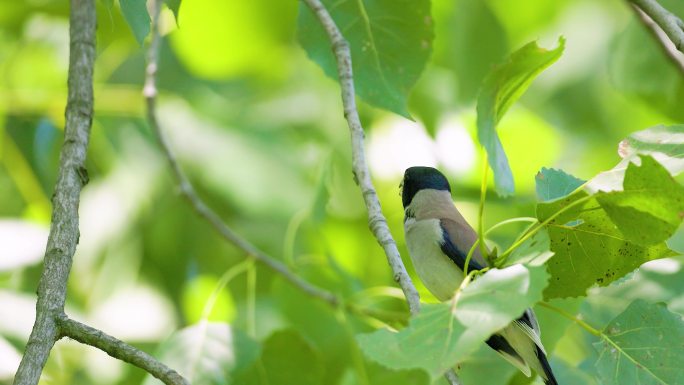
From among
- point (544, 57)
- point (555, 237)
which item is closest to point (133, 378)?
point (555, 237)

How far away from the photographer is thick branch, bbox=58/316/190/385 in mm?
1850

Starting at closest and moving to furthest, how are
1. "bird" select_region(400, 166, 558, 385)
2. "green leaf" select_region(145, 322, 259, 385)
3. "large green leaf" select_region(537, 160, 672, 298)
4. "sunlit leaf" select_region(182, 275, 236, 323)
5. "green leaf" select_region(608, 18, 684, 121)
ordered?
"large green leaf" select_region(537, 160, 672, 298) < "bird" select_region(400, 166, 558, 385) < "green leaf" select_region(145, 322, 259, 385) < "green leaf" select_region(608, 18, 684, 121) < "sunlit leaf" select_region(182, 275, 236, 323)

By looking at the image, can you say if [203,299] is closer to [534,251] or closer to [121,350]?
[121,350]

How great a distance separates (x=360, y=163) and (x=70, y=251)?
0.71 metres

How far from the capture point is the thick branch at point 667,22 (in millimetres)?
2154

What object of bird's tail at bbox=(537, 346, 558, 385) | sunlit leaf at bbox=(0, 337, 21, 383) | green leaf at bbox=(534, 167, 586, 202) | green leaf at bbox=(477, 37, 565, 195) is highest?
sunlit leaf at bbox=(0, 337, 21, 383)

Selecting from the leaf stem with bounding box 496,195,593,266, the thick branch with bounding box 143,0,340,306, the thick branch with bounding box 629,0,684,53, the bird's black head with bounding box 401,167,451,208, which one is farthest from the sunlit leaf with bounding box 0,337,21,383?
the thick branch with bounding box 629,0,684,53

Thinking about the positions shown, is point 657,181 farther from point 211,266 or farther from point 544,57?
point 211,266

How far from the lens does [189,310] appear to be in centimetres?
430

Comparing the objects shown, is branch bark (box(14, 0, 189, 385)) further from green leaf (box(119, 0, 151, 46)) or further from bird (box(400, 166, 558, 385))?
bird (box(400, 166, 558, 385))

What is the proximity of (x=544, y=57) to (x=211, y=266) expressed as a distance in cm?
320

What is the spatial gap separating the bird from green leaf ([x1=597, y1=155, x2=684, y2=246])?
0.80m

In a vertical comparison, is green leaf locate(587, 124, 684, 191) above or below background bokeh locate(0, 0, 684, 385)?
below

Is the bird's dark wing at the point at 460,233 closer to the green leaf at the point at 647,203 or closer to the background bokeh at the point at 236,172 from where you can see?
the background bokeh at the point at 236,172
